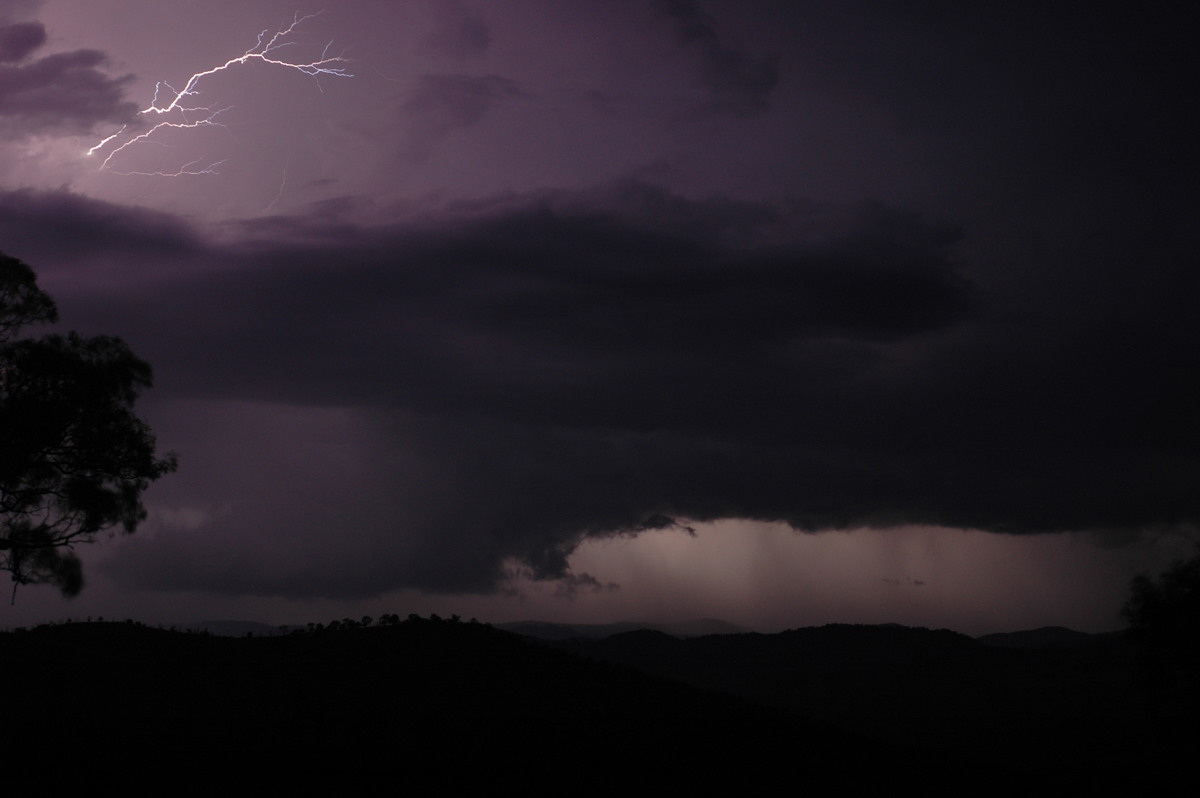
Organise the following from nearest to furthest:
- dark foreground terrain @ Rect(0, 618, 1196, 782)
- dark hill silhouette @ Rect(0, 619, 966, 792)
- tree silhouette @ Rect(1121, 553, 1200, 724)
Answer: dark foreground terrain @ Rect(0, 618, 1196, 782), dark hill silhouette @ Rect(0, 619, 966, 792), tree silhouette @ Rect(1121, 553, 1200, 724)

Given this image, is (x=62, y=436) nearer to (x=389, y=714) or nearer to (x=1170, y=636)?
(x=389, y=714)

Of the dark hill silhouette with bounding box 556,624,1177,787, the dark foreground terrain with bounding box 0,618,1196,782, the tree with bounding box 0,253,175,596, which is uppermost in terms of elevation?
the tree with bounding box 0,253,175,596

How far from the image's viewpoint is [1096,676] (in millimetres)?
78438

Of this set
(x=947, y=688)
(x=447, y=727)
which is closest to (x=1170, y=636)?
(x=447, y=727)

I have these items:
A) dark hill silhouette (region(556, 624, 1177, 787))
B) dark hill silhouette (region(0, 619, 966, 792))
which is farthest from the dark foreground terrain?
dark hill silhouette (region(556, 624, 1177, 787))

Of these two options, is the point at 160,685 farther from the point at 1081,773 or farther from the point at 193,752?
the point at 1081,773

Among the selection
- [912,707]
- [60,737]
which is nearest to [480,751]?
[60,737]

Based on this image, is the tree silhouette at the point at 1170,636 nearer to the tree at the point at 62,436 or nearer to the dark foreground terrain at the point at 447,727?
the dark foreground terrain at the point at 447,727

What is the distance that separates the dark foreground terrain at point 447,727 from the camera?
2792 centimetres

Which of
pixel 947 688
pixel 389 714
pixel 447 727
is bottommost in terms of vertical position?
pixel 947 688

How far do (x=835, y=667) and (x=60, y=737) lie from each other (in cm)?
7786

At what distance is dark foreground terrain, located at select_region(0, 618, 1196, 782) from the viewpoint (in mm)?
27922

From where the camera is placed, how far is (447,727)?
3209cm

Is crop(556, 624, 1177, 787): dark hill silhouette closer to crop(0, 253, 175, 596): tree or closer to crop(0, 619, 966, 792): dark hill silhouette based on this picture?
crop(0, 619, 966, 792): dark hill silhouette
